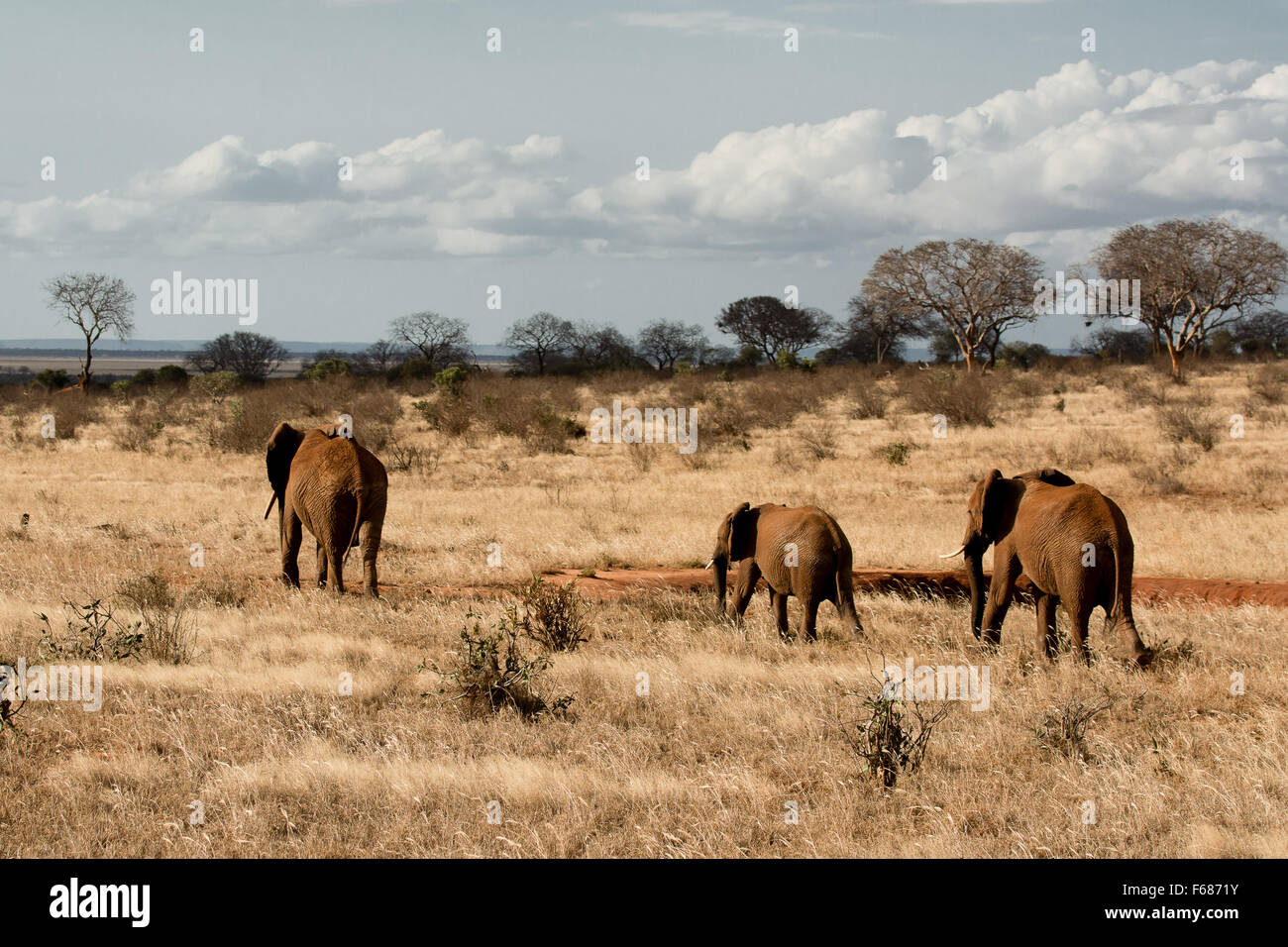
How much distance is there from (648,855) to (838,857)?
2.49 feet

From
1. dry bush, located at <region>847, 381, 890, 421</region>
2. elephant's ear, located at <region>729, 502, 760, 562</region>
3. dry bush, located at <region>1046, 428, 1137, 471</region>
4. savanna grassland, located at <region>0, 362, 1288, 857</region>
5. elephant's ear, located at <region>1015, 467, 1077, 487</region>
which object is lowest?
savanna grassland, located at <region>0, 362, 1288, 857</region>

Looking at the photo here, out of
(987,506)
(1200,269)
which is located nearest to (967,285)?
(1200,269)

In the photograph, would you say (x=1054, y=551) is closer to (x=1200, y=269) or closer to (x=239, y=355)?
(x=1200, y=269)

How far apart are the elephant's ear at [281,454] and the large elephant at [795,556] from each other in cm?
422

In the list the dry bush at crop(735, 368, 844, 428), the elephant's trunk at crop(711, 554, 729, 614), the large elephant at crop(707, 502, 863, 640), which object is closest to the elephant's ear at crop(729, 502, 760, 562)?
the large elephant at crop(707, 502, 863, 640)

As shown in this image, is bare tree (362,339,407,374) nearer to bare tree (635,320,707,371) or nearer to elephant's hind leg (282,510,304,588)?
bare tree (635,320,707,371)

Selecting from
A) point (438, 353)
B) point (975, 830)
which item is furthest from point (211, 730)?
point (438, 353)

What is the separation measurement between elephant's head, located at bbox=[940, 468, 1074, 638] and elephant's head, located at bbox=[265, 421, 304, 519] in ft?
19.2

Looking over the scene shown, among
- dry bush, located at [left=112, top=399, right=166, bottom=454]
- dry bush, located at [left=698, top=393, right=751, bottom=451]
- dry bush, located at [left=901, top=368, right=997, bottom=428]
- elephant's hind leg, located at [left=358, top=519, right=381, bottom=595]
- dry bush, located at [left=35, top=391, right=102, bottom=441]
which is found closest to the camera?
elephant's hind leg, located at [left=358, top=519, right=381, bottom=595]

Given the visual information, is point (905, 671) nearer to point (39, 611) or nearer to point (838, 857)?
point (838, 857)

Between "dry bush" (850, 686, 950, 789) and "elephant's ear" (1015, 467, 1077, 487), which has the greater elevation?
"elephant's ear" (1015, 467, 1077, 487)

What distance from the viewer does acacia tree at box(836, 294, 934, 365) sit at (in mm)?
66125

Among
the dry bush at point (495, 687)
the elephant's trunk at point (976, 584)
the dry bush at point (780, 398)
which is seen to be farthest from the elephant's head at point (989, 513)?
the dry bush at point (780, 398)

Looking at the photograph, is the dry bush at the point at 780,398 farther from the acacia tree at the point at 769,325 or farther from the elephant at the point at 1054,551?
the acacia tree at the point at 769,325
